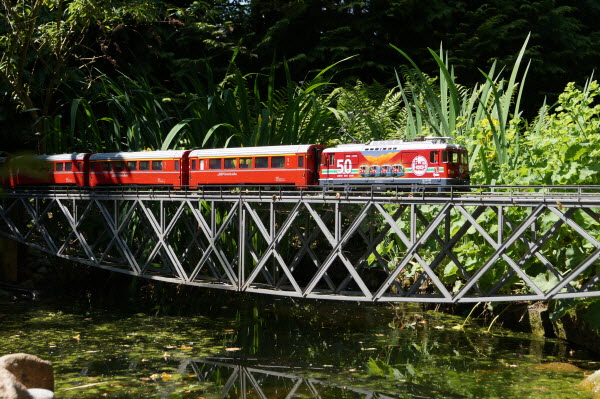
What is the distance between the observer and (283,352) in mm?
15383

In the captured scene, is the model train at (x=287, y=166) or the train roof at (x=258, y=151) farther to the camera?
the train roof at (x=258, y=151)

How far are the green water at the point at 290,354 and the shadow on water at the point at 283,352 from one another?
25 millimetres

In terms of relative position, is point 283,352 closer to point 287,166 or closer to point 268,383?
point 268,383

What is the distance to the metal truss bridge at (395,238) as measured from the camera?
12469mm

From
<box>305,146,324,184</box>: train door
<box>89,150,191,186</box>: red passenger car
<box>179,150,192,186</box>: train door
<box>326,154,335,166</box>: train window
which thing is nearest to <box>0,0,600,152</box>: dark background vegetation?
<box>89,150,191,186</box>: red passenger car

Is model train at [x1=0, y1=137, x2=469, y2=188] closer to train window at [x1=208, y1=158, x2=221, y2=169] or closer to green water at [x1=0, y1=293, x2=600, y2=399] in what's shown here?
train window at [x1=208, y1=158, x2=221, y2=169]

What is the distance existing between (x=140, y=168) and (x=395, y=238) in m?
8.43

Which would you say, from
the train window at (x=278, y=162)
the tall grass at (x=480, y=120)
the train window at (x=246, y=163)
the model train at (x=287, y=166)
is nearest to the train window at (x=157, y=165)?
the model train at (x=287, y=166)

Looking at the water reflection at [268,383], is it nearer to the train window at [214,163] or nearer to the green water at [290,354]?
the green water at [290,354]

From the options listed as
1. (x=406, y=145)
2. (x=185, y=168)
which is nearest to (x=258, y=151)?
(x=185, y=168)

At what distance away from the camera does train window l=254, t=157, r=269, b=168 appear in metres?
18.9

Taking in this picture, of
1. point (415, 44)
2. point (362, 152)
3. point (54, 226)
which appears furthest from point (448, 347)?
point (415, 44)

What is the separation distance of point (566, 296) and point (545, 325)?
4603 mm

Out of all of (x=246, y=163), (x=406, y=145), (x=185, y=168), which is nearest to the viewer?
(x=406, y=145)
